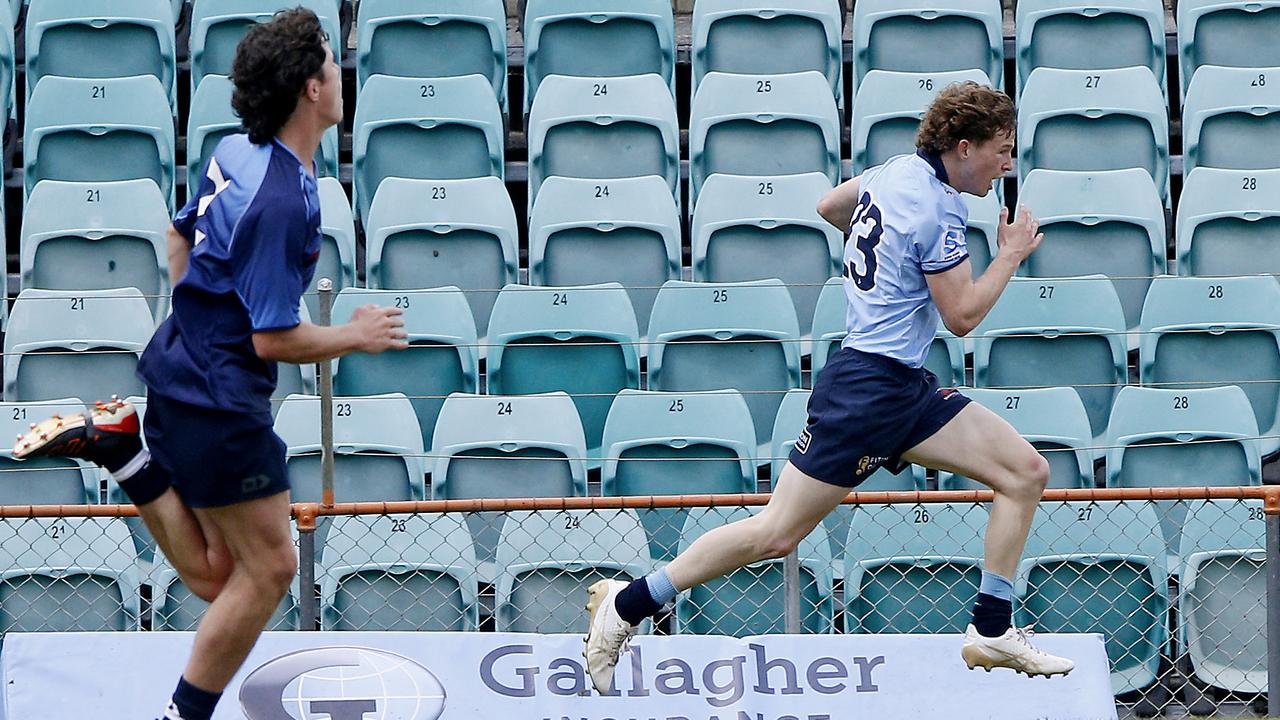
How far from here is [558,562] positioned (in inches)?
220

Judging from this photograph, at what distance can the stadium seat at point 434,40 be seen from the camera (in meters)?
8.37

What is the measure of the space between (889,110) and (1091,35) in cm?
130

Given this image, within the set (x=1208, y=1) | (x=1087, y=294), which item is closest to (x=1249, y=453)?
(x=1087, y=294)

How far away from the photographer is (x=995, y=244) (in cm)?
715

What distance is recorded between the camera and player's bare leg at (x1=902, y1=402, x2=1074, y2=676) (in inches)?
169

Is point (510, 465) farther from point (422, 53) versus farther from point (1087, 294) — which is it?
point (422, 53)

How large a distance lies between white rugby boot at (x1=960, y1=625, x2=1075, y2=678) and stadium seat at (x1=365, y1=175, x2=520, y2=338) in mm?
3328

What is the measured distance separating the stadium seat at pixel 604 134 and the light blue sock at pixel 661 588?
3642 mm

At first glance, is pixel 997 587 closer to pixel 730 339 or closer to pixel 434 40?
pixel 730 339

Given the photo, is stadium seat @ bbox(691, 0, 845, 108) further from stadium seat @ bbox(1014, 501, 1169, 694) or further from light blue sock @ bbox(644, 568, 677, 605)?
light blue sock @ bbox(644, 568, 677, 605)

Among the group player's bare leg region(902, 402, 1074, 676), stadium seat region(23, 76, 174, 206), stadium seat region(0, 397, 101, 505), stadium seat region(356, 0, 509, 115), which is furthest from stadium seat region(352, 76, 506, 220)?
player's bare leg region(902, 402, 1074, 676)

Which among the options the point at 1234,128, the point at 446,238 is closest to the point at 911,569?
the point at 446,238

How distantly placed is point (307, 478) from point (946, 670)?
2508mm

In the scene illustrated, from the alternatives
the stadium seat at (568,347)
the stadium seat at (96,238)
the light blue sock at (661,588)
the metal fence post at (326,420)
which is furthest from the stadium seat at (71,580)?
the light blue sock at (661,588)
